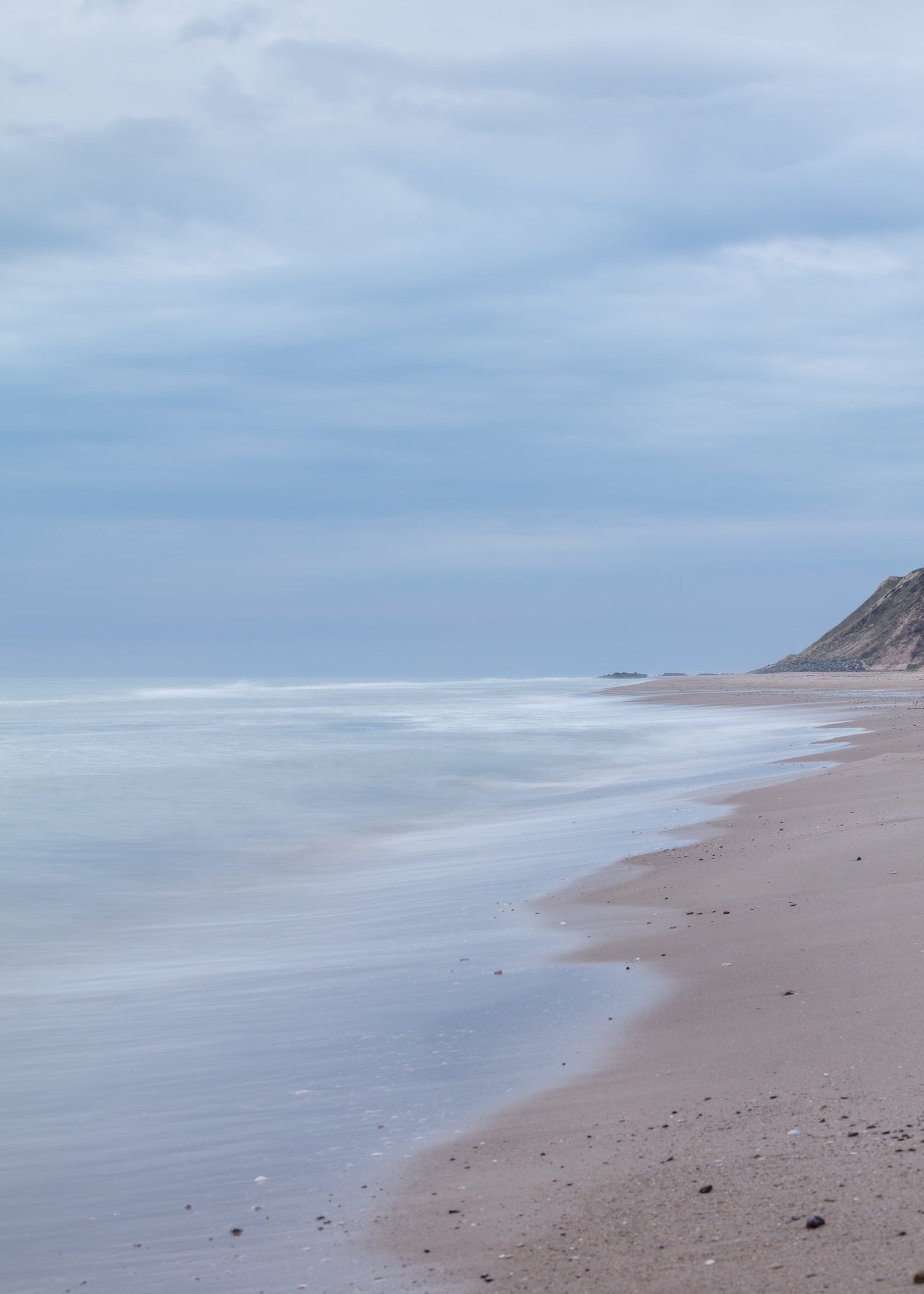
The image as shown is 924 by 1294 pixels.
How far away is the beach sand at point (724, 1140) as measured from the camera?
332 centimetres

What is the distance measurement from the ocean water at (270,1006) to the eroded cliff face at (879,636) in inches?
3092

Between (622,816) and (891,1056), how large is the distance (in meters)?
10.2

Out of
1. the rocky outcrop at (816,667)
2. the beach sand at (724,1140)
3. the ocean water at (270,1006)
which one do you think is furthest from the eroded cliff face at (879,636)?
the beach sand at (724,1140)

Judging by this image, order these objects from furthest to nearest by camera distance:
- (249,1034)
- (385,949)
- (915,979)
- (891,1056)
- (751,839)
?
(751,839)
(385,949)
(249,1034)
(915,979)
(891,1056)

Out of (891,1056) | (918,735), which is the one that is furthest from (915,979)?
(918,735)

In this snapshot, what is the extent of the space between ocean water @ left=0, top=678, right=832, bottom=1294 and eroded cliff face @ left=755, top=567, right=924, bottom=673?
78.5 m

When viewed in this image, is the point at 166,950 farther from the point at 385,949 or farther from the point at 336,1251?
the point at 336,1251

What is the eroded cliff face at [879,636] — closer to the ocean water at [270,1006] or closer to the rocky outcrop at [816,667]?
the rocky outcrop at [816,667]

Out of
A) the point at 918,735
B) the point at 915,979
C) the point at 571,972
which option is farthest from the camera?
the point at 918,735

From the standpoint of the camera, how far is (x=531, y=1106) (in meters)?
4.85

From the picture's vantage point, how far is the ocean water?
4109 millimetres

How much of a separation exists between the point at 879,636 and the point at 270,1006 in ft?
326

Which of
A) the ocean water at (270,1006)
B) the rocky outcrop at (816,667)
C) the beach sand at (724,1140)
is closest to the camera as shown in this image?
the beach sand at (724,1140)

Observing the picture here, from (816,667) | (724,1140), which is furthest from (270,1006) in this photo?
(816,667)
